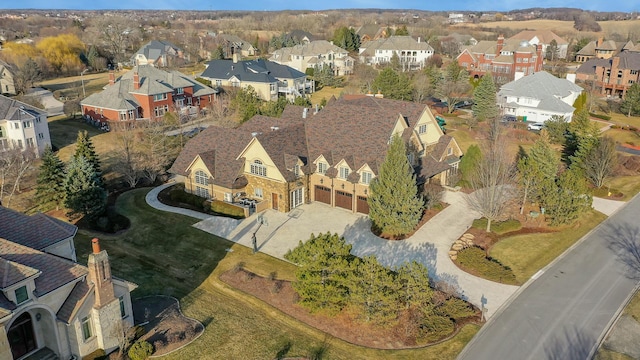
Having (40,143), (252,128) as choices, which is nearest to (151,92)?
(40,143)

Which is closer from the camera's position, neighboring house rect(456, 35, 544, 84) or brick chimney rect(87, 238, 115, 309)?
brick chimney rect(87, 238, 115, 309)

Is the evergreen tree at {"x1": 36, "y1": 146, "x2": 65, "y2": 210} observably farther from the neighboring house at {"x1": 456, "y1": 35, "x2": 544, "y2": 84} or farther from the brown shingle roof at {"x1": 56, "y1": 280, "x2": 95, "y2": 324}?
A: the neighboring house at {"x1": 456, "y1": 35, "x2": 544, "y2": 84}

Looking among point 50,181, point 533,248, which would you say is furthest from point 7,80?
point 533,248

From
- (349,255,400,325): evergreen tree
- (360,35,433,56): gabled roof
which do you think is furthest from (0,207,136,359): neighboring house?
(360,35,433,56): gabled roof

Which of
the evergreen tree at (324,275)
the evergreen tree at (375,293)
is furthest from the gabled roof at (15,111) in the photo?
the evergreen tree at (375,293)

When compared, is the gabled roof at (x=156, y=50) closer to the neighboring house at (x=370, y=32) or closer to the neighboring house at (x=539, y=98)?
the neighboring house at (x=370, y=32)

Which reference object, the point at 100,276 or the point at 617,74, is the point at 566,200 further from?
the point at 617,74
